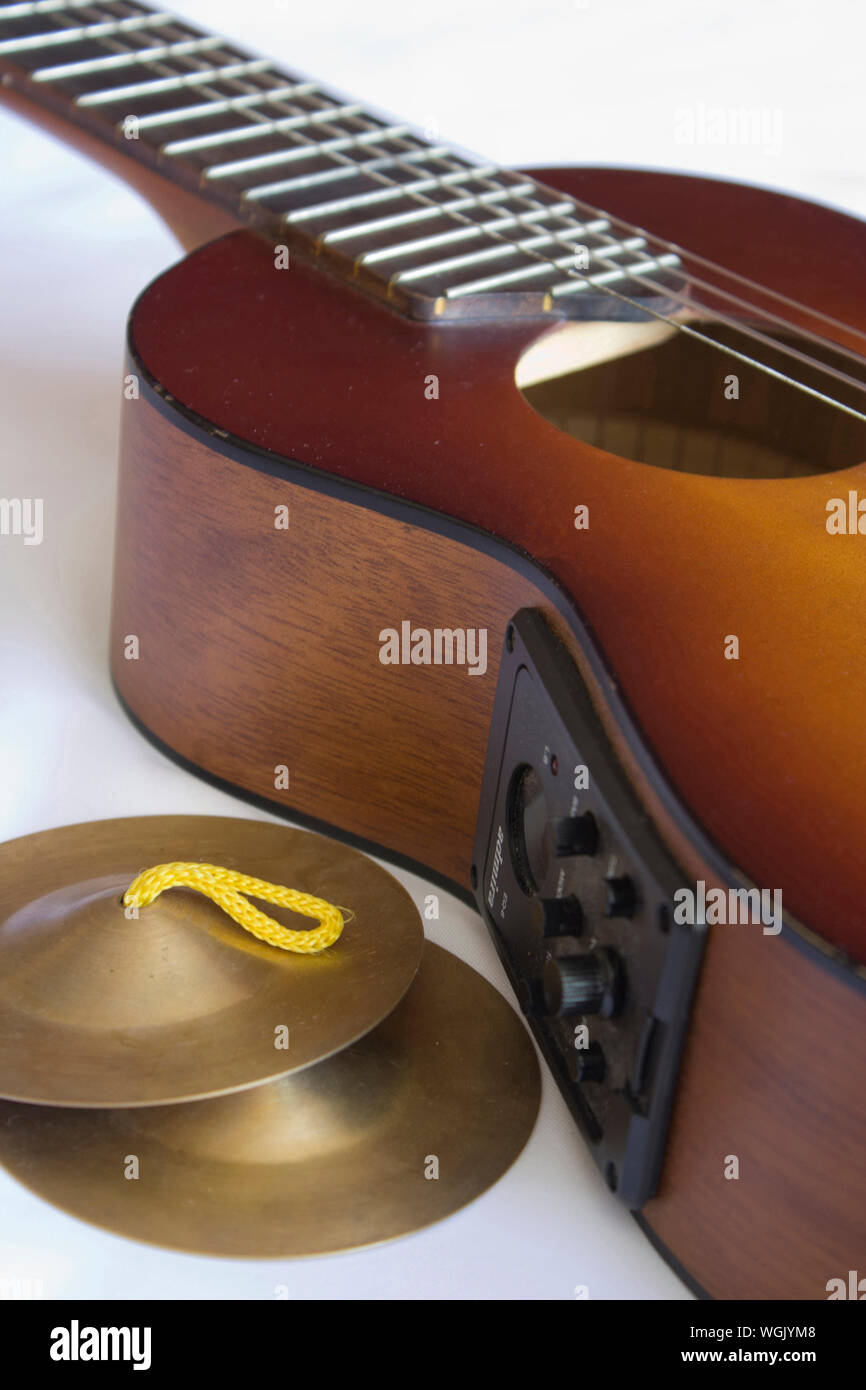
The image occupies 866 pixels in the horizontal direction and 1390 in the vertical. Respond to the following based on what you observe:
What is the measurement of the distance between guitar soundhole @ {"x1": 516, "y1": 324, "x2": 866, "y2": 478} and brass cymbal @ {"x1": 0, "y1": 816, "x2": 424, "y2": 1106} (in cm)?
42

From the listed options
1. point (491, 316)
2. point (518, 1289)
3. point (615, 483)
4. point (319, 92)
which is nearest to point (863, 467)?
point (615, 483)

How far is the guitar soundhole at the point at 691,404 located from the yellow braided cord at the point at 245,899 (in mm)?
425

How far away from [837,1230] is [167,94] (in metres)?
0.92

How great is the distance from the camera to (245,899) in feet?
2.49

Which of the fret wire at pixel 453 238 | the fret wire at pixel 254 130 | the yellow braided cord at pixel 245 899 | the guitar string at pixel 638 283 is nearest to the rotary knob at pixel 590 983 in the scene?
the yellow braided cord at pixel 245 899

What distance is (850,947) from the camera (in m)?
0.58

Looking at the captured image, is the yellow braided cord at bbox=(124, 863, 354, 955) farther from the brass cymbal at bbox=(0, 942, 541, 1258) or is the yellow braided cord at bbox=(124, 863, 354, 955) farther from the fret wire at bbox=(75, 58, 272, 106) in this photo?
the fret wire at bbox=(75, 58, 272, 106)

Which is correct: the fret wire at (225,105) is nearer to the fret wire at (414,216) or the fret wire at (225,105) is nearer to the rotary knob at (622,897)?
the fret wire at (414,216)

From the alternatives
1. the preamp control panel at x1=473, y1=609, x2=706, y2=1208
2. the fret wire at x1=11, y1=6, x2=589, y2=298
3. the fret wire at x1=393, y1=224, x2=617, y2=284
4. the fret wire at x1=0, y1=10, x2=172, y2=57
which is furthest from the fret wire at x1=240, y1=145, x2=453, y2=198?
the preamp control panel at x1=473, y1=609, x2=706, y2=1208

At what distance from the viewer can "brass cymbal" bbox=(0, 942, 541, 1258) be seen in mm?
695

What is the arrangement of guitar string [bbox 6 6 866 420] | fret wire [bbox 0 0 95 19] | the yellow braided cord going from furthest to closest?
fret wire [bbox 0 0 95 19] < guitar string [bbox 6 6 866 420] < the yellow braided cord

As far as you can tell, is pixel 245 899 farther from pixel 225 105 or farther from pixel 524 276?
pixel 225 105

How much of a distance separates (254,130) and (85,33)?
0.18 m
